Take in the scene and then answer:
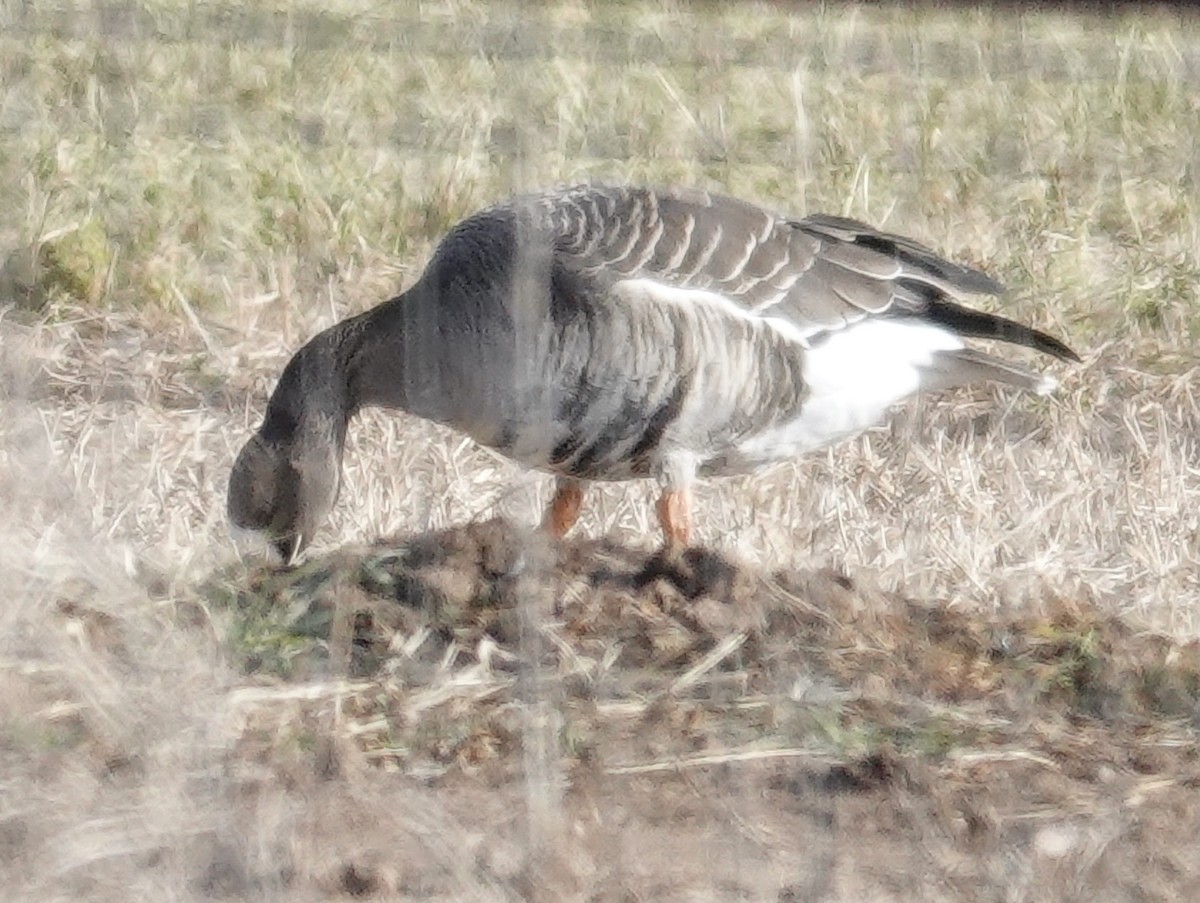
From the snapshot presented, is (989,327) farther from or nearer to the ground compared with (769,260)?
nearer to the ground

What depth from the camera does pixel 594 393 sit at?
4.55m

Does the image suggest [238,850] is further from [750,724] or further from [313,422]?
[313,422]

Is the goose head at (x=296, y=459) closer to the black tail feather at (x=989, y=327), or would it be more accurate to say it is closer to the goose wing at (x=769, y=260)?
the goose wing at (x=769, y=260)

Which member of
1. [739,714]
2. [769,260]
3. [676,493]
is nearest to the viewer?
[739,714]

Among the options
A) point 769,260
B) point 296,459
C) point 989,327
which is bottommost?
point 296,459

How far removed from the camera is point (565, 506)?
5.02 metres

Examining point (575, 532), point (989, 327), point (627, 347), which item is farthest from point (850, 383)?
point (575, 532)

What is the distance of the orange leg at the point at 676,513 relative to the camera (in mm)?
4723

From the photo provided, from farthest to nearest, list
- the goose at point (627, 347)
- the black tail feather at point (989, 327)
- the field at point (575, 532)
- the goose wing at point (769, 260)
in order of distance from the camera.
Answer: the black tail feather at point (989, 327) < the goose wing at point (769, 260) < the goose at point (627, 347) < the field at point (575, 532)

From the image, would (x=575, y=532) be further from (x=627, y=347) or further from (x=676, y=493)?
(x=627, y=347)

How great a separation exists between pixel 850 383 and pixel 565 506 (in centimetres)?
81

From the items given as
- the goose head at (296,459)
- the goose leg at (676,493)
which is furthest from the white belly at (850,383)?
the goose head at (296,459)

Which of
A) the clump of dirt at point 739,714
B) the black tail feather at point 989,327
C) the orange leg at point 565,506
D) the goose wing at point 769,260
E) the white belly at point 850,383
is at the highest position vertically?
the goose wing at point 769,260

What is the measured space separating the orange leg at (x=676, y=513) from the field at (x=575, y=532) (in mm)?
211
